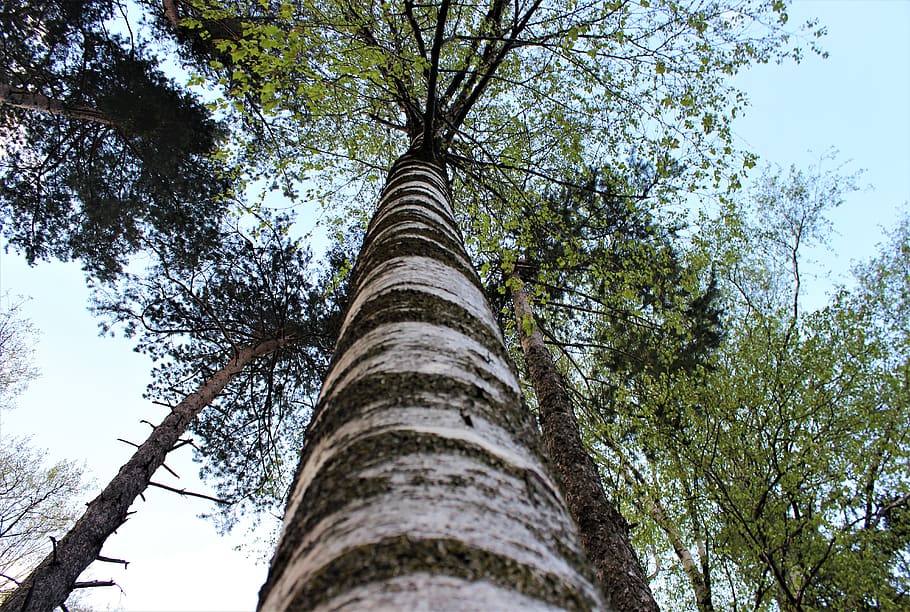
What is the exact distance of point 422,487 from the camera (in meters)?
0.66

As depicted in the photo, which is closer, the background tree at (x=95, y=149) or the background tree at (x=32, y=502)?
the background tree at (x=95, y=149)

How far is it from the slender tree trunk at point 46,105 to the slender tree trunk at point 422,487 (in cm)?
902

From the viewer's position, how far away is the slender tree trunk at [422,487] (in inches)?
21.2

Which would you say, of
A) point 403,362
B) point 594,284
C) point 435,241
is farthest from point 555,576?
point 594,284

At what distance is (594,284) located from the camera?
7.43 metres

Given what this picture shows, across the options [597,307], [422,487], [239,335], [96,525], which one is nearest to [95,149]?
[239,335]

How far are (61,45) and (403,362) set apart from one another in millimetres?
10039

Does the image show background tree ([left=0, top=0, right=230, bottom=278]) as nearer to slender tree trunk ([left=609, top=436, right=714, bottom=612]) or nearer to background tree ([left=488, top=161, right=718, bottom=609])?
background tree ([left=488, top=161, right=718, bottom=609])

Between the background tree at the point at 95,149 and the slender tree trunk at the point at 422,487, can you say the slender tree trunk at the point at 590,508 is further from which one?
the background tree at the point at 95,149

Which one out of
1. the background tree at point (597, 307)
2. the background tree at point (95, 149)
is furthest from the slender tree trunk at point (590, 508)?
the background tree at point (95, 149)

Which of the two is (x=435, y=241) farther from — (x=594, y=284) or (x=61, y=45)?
(x=61, y=45)

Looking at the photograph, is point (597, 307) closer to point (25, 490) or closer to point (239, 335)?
point (239, 335)

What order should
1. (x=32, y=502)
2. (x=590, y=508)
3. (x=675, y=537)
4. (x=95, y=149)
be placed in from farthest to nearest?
(x=32, y=502) → (x=95, y=149) → (x=675, y=537) → (x=590, y=508)

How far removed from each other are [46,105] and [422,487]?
10023mm
